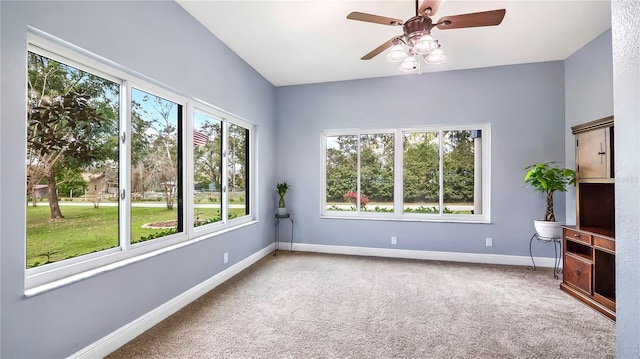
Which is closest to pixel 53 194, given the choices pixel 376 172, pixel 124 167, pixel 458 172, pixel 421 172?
pixel 124 167

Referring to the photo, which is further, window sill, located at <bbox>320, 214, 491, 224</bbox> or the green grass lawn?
window sill, located at <bbox>320, 214, 491, 224</bbox>

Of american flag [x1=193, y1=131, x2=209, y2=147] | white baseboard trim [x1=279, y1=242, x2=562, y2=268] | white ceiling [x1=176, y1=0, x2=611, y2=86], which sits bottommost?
white baseboard trim [x1=279, y1=242, x2=562, y2=268]

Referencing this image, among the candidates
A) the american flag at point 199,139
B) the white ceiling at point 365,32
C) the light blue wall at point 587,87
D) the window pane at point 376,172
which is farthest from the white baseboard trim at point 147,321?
the light blue wall at point 587,87

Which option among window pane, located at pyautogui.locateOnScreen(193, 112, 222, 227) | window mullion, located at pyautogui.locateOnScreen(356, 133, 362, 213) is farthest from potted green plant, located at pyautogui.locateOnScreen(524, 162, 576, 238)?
window pane, located at pyautogui.locateOnScreen(193, 112, 222, 227)

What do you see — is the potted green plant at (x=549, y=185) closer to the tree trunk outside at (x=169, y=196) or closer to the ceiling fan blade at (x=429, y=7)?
the ceiling fan blade at (x=429, y=7)

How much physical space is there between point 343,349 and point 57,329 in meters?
1.90

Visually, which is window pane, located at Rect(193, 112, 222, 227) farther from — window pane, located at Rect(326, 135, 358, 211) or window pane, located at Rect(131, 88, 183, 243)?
window pane, located at Rect(326, 135, 358, 211)

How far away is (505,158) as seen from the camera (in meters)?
4.25

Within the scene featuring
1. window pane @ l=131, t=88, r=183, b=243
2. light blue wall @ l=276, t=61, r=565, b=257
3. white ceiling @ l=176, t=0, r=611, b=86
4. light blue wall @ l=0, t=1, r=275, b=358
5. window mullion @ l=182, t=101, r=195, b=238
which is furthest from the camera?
light blue wall @ l=276, t=61, r=565, b=257

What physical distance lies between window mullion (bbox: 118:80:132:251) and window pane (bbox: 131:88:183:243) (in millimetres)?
83

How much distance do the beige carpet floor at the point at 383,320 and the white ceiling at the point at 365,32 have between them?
2989mm

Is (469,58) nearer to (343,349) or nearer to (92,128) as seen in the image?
(343,349)

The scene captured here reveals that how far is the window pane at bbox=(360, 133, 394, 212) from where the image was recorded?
15.8 feet

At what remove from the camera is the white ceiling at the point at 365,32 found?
279cm
